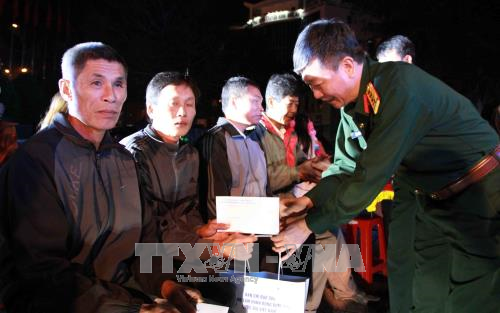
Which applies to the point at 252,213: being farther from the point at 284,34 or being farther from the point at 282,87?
the point at 284,34

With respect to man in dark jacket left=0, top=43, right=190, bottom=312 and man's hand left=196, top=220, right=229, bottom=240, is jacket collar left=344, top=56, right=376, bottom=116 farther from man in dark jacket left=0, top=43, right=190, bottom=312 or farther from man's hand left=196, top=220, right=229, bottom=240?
man in dark jacket left=0, top=43, right=190, bottom=312

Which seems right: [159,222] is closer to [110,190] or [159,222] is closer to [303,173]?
[110,190]

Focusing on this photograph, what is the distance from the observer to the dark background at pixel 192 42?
11.4 metres

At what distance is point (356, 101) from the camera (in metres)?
2.40

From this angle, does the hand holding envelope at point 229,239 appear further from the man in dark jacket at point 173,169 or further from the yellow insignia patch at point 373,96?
the yellow insignia patch at point 373,96

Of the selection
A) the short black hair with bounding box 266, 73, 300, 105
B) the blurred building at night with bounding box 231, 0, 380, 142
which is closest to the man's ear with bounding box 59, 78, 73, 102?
the short black hair with bounding box 266, 73, 300, 105

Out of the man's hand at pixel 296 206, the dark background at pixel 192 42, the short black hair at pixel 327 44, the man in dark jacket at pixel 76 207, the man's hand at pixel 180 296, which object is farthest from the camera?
the dark background at pixel 192 42

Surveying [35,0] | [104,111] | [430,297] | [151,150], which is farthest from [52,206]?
[35,0]

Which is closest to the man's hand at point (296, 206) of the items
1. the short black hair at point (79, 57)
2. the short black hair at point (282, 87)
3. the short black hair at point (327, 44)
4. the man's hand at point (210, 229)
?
the man's hand at point (210, 229)

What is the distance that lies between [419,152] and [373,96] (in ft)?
1.45

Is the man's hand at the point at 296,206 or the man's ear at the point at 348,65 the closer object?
the man's ear at the point at 348,65

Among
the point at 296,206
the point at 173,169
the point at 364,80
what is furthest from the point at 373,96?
the point at 173,169

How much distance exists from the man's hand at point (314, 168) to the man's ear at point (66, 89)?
228 centimetres

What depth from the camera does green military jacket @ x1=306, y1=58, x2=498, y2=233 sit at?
213cm
